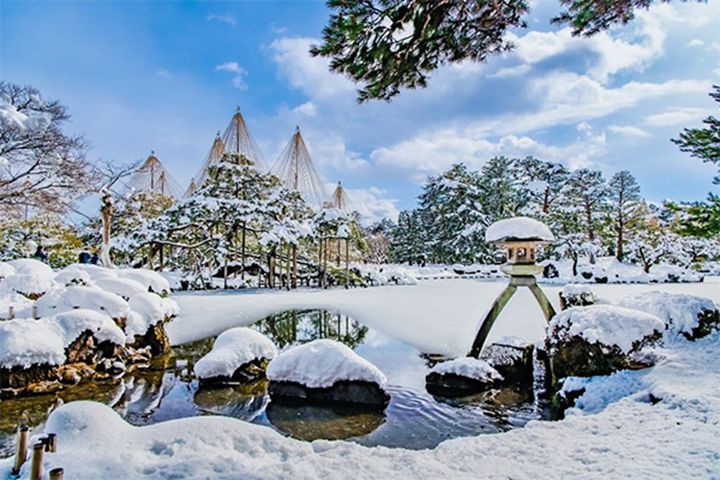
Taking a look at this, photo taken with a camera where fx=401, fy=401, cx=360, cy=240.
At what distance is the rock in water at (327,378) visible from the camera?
4.75 metres

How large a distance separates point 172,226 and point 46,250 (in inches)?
179

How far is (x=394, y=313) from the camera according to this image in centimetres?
1093

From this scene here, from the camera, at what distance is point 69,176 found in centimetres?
1014

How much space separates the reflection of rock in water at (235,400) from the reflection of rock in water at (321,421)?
21 centimetres

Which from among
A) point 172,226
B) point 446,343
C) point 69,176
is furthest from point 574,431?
point 172,226

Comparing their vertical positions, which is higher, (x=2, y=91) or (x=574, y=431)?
(x=2, y=91)

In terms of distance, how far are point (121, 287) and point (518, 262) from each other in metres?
7.51

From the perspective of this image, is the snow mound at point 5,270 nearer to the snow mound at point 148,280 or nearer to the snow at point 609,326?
the snow mound at point 148,280

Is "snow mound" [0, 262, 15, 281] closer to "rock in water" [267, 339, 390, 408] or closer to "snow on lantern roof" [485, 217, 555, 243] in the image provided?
"rock in water" [267, 339, 390, 408]

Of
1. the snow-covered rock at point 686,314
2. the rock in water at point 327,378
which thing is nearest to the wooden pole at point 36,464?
the rock in water at point 327,378

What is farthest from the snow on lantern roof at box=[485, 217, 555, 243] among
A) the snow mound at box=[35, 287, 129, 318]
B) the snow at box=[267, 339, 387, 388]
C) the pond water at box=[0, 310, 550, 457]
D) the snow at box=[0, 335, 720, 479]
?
the snow mound at box=[35, 287, 129, 318]

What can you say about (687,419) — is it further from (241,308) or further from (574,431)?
(241,308)

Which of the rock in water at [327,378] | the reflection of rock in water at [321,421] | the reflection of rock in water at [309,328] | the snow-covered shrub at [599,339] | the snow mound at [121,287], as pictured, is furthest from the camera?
the reflection of rock in water at [309,328]

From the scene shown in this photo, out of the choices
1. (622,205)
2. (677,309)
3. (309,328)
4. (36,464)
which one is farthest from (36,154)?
(622,205)
